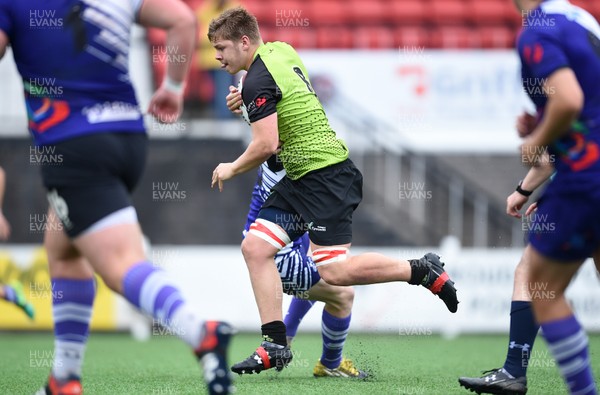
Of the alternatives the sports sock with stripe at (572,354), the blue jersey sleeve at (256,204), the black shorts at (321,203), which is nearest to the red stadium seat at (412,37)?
the blue jersey sleeve at (256,204)

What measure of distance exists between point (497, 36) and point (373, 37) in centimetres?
203

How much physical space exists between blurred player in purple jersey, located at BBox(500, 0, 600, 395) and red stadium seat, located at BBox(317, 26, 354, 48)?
37.4 feet

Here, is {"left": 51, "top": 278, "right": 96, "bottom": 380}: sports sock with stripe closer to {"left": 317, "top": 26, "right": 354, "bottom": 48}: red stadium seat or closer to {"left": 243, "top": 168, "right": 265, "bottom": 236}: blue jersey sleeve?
{"left": 243, "top": 168, "right": 265, "bottom": 236}: blue jersey sleeve

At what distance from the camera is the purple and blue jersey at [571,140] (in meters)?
3.67

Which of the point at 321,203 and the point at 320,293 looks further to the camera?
the point at 320,293

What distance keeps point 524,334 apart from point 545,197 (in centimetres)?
140

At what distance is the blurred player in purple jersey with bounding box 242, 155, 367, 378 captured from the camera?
19.9 ft

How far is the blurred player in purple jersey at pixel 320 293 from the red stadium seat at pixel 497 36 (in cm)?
1004

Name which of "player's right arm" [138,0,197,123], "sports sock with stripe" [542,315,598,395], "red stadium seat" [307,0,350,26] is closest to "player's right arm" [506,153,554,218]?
"sports sock with stripe" [542,315,598,395]

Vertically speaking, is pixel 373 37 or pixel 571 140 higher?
pixel 373 37

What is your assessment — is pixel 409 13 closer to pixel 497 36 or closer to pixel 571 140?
pixel 497 36

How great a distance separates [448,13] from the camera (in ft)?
51.4

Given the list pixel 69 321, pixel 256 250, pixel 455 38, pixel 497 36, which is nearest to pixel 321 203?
pixel 256 250

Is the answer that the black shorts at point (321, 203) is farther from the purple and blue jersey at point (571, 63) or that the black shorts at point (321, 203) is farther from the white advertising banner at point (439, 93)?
the white advertising banner at point (439, 93)
